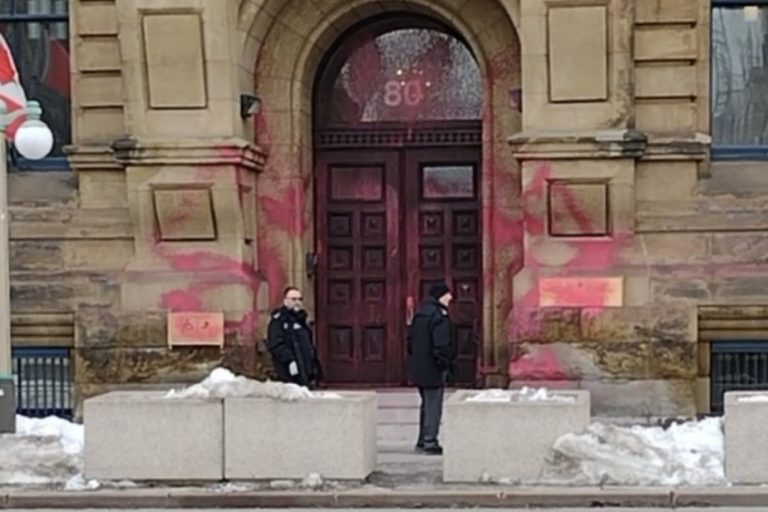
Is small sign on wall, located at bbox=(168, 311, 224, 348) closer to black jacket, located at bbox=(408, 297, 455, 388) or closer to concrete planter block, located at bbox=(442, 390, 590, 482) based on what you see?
black jacket, located at bbox=(408, 297, 455, 388)

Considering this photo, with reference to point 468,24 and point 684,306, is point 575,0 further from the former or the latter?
point 684,306

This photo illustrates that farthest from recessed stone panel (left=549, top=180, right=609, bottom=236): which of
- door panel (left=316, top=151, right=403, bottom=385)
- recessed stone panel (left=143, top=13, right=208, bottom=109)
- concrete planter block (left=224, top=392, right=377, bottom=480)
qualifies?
concrete planter block (left=224, top=392, right=377, bottom=480)

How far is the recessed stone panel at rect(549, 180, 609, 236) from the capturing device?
16.6 meters

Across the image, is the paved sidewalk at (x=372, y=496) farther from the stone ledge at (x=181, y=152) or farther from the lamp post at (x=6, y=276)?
the stone ledge at (x=181, y=152)

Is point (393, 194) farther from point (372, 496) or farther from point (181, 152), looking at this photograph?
point (372, 496)

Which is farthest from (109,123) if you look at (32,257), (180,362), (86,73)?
(180,362)

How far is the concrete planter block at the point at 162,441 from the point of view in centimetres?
1302

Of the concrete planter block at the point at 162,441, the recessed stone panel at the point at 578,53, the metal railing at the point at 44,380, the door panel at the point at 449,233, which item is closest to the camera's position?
the concrete planter block at the point at 162,441

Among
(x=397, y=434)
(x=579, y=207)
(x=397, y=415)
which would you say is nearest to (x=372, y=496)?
(x=397, y=434)

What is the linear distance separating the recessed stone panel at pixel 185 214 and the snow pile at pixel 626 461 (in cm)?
601

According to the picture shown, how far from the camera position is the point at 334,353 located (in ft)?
61.6

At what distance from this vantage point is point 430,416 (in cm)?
1523

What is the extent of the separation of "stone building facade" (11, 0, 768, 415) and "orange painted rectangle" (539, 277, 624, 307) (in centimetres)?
3

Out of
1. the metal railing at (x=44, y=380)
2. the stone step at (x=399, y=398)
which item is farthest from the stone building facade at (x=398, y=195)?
the stone step at (x=399, y=398)
